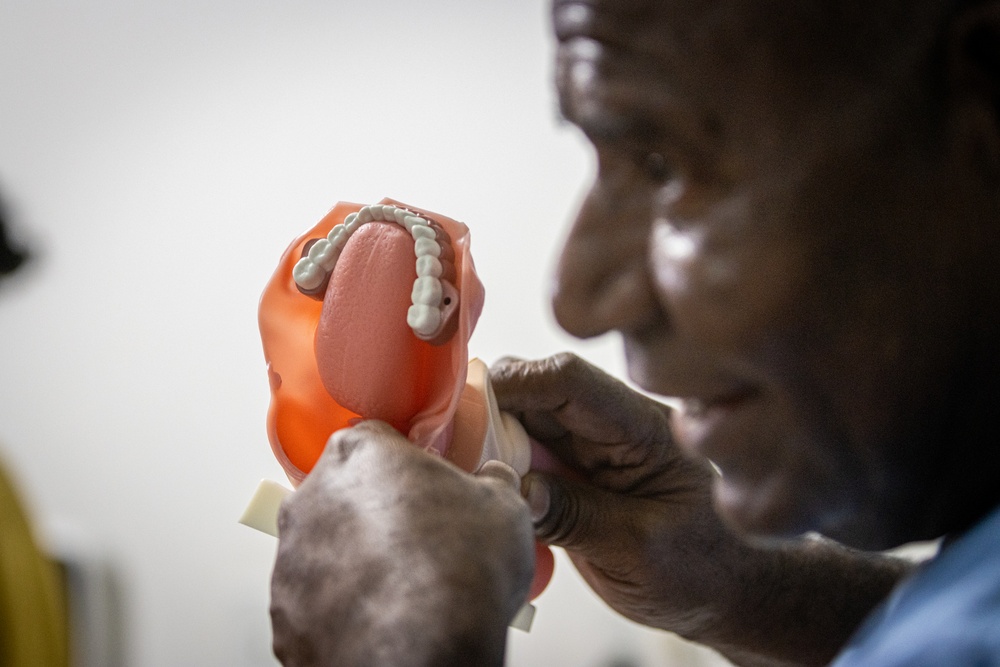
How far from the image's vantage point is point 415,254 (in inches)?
26.7

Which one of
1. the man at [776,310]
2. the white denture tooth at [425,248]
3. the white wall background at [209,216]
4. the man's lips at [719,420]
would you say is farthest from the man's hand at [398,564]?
the white wall background at [209,216]

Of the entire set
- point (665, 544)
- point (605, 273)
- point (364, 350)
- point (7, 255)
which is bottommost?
point (665, 544)

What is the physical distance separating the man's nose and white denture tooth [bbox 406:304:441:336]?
0.21 metres

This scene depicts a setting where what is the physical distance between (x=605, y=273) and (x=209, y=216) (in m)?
1.76

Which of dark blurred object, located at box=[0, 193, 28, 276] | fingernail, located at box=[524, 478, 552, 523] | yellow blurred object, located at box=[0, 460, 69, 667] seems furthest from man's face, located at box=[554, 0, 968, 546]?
dark blurred object, located at box=[0, 193, 28, 276]

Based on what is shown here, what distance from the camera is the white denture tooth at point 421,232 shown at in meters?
0.68

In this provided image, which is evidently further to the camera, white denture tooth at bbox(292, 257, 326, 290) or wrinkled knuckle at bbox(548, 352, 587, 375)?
Answer: wrinkled knuckle at bbox(548, 352, 587, 375)

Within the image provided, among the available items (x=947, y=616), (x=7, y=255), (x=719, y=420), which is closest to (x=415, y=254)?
(x=719, y=420)

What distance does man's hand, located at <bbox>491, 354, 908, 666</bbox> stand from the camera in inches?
32.0

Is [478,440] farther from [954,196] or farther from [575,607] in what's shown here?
[575,607]

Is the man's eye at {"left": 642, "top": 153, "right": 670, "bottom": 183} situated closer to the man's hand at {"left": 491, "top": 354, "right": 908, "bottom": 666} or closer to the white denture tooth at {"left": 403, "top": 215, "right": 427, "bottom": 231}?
the white denture tooth at {"left": 403, "top": 215, "right": 427, "bottom": 231}

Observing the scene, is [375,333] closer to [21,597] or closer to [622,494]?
[622,494]

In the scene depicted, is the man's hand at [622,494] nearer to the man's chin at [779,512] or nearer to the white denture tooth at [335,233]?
the white denture tooth at [335,233]

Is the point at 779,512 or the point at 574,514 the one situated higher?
the point at 779,512
